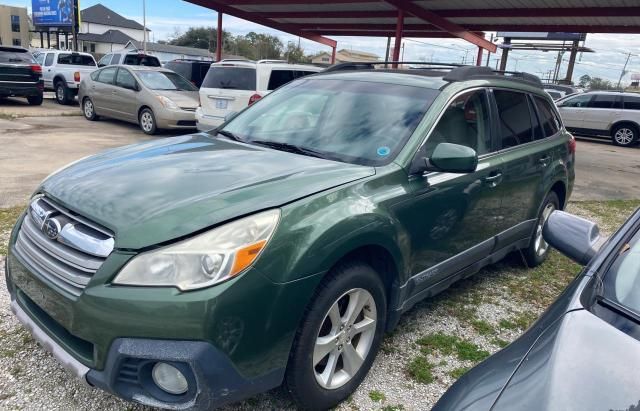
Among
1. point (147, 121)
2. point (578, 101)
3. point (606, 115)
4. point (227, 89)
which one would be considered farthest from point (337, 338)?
point (578, 101)

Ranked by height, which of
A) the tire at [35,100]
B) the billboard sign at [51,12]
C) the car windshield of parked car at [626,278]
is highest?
the billboard sign at [51,12]

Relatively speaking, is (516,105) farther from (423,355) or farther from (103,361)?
(103,361)

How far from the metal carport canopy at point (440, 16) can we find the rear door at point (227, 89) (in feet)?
20.3

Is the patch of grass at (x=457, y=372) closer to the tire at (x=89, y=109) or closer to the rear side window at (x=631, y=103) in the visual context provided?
the tire at (x=89, y=109)

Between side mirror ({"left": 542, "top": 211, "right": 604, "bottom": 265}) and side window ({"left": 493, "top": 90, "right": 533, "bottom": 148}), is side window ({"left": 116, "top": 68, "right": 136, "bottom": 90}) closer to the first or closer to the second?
side window ({"left": 493, "top": 90, "right": 533, "bottom": 148})

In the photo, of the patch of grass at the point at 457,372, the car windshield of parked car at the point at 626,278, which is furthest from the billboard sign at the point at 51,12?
the car windshield of parked car at the point at 626,278

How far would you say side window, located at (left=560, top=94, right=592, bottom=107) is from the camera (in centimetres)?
1745

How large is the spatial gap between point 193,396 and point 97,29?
99.8 metres

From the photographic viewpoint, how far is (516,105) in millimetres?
4156

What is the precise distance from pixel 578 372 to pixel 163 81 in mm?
12064

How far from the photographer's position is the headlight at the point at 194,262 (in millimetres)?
2021

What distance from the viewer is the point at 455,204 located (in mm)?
3248

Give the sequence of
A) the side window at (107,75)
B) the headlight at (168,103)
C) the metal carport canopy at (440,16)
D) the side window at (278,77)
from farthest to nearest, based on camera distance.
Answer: the metal carport canopy at (440,16)
the side window at (107,75)
the headlight at (168,103)
the side window at (278,77)

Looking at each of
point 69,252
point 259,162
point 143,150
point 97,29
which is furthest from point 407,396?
point 97,29
